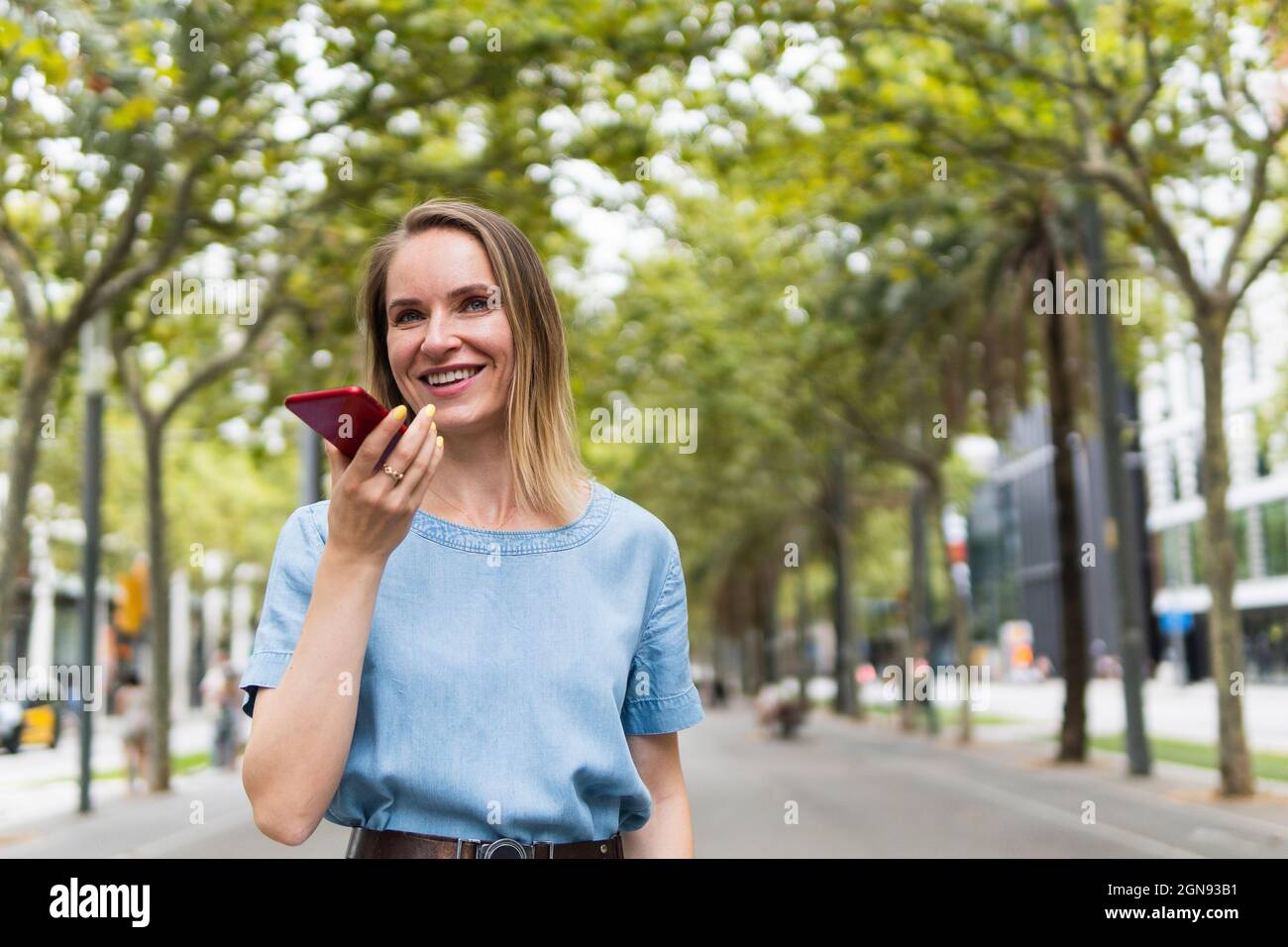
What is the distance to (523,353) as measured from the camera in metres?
1.89

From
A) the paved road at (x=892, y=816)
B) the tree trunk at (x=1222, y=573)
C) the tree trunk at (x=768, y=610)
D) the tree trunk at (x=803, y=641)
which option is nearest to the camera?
the paved road at (x=892, y=816)

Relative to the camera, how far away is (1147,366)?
26.8 meters

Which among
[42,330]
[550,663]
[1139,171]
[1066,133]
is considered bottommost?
[550,663]

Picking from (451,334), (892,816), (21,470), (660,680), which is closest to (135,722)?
(21,470)

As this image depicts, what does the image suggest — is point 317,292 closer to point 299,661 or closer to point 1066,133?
point 1066,133

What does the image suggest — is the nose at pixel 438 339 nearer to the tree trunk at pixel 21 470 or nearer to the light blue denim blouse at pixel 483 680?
the light blue denim blouse at pixel 483 680

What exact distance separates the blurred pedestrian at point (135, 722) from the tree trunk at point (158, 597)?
0.28 metres

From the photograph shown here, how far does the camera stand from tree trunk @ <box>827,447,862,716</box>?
33531 mm

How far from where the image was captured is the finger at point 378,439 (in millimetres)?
1482

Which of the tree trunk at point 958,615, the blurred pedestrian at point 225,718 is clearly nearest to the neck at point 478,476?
the blurred pedestrian at point 225,718

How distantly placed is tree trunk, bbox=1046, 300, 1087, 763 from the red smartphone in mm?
19485

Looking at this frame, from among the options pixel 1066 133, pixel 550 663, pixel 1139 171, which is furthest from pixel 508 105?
pixel 550 663

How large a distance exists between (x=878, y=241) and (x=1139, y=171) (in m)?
7.06

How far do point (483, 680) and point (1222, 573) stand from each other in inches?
573
